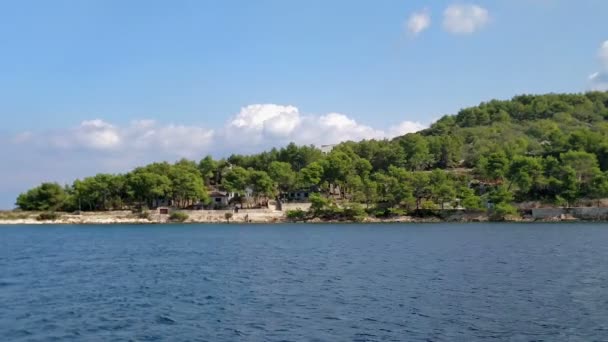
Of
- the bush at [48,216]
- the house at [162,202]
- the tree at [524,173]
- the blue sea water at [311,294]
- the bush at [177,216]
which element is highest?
the tree at [524,173]

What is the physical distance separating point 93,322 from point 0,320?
12.9 ft

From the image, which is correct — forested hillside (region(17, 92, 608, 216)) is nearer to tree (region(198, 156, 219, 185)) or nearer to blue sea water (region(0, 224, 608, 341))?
tree (region(198, 156, 219, 185))

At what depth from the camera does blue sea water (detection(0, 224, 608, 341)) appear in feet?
71.2

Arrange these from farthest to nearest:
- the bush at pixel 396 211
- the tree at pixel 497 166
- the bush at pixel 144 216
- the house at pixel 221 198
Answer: the house at pixel 221 198 < the bush at pixel 144 216 < the tree at pixel 497 166 < the bush at pixel 396 211

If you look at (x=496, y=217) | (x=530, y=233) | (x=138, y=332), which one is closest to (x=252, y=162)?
(x=496, y=217)

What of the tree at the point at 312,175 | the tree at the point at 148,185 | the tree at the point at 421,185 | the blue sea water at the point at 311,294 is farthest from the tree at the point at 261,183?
the blue sea water at the point at 311,294

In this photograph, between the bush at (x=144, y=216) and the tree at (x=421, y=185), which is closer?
the tree at (x=421, y=185)

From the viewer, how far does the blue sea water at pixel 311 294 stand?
2170 centimetres

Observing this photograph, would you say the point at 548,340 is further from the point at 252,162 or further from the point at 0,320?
the point at 252,162

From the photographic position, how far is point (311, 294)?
95.7ft

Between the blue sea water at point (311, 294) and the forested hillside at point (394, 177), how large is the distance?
157ft

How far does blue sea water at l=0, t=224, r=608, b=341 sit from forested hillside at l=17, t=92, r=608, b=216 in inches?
1887

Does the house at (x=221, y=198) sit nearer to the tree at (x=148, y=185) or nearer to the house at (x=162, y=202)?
the house at (x=162, y=202)

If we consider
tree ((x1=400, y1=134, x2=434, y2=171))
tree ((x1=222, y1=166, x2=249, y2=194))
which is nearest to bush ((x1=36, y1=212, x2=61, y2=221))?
tree ((x1=222, y1=166, x2=249, y2=194))
